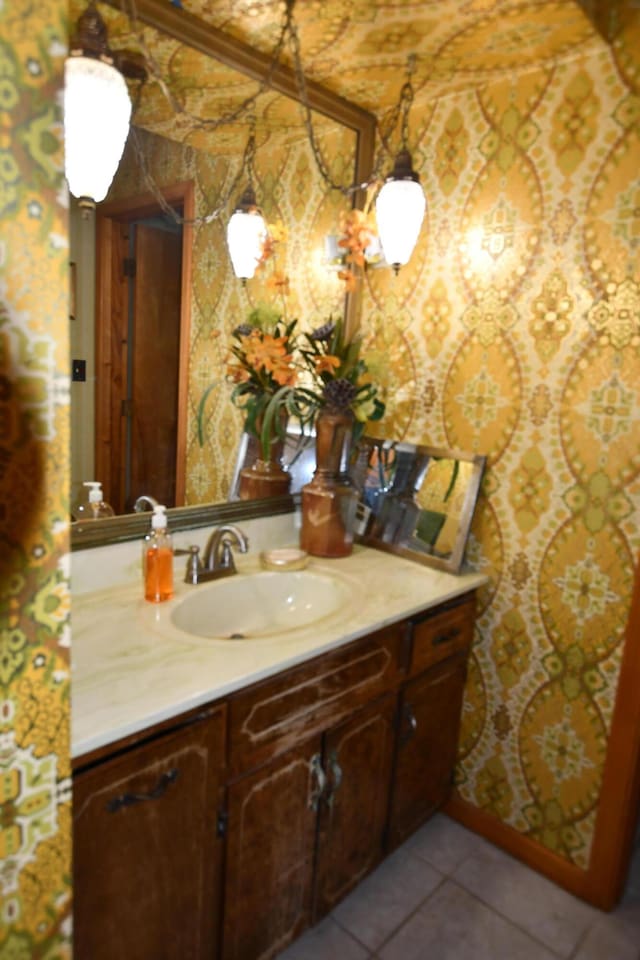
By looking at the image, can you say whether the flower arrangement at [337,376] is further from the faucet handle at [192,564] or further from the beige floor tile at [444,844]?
the beige floor tile at [444,844]

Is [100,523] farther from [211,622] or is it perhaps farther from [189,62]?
[189,62]

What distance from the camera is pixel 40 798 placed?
58 cm

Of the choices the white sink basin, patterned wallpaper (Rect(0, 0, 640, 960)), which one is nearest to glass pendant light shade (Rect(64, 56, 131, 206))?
patterned wallpaper (Rect(0, 0, 640, 960))

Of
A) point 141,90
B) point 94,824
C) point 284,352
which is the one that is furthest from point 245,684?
point 141,90

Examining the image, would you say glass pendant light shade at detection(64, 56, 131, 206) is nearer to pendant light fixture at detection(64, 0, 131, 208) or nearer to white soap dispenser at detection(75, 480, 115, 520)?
pendant light fixture at detection(64, 0, 131, 208)

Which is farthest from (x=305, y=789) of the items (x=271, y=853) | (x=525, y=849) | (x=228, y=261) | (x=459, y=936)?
(x=228, y=261)

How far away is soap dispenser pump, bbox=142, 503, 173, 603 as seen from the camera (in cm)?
135

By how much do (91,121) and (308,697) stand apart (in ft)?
3.89

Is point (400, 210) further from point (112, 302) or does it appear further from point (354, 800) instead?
point (354, 800)

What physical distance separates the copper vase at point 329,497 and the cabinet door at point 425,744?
0.45 meters

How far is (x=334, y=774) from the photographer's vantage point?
137 centimetres

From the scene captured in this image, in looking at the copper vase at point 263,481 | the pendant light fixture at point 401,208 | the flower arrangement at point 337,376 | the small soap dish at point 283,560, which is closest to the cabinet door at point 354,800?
the small soap dish at point 283,560

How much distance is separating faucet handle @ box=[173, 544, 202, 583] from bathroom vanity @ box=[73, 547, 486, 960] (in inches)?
3.1

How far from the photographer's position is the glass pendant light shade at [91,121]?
1.10 metres
